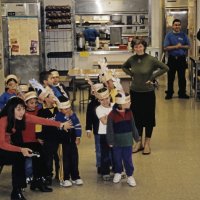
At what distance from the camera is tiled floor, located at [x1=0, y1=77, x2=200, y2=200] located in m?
5.16

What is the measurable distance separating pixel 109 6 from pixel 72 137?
8.84m

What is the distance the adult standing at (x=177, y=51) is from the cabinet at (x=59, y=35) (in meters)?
2.68

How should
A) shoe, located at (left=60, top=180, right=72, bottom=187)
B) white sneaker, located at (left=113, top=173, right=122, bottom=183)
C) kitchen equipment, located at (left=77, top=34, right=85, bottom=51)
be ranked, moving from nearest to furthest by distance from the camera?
shoe, located at (left=60, top=180, right=72, bottom=187), white sneaker, located at (left=113, top=173, right=122, bottom=183), kitchen equipment, located at (left=77, top=34, right=85, bottom=51)

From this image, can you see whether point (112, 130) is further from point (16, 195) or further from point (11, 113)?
point (16, 195)

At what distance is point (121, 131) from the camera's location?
5293 millimetres

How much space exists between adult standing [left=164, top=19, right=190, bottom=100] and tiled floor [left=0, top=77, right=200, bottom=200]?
8.97 feet

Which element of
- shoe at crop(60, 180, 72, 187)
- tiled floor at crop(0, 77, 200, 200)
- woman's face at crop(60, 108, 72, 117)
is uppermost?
woman's face at crop(60, 108, 72, 117)

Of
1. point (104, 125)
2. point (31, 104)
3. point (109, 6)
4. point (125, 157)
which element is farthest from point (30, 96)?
point (109, 6)

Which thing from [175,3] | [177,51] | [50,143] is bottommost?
[50,143]

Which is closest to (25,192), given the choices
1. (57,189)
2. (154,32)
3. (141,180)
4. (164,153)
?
(57,189)

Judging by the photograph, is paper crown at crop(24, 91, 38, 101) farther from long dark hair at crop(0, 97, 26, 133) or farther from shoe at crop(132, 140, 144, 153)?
shoe at crop(132, 140, 144, 153)

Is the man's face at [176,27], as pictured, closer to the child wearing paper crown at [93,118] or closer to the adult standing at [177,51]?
the adult standing at [177,51]

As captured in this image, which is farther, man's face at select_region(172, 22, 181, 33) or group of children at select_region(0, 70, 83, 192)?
man's face at select_region(172, 22, 181, 33)

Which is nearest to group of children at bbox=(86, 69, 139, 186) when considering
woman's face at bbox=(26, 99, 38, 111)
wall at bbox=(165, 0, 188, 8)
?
woman's face at bbox=(26, 99, 38, 111)
